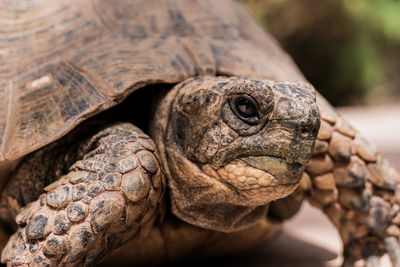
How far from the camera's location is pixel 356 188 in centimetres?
256

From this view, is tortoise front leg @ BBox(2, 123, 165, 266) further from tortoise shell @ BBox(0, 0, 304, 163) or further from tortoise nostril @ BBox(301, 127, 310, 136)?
tortoise nostril @ BBox(301, 127, 310, 136)

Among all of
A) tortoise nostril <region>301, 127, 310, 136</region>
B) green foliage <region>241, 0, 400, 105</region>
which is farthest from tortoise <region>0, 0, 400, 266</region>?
green foliage <region>241, 0, 400, 105</region>

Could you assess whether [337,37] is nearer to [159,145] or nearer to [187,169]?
[159,145]

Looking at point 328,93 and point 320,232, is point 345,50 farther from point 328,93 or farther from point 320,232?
point 320,232

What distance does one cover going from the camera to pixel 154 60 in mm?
2350

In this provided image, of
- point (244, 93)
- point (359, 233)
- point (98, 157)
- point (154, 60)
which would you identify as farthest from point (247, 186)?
point (359, 233)

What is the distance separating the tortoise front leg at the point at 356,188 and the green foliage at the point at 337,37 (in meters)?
10.1

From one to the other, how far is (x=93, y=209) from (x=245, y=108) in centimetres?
72

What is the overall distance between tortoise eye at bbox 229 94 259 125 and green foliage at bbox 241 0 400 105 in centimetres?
1069

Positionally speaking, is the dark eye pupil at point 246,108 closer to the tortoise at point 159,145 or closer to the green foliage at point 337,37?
the tortoise at point 159,145

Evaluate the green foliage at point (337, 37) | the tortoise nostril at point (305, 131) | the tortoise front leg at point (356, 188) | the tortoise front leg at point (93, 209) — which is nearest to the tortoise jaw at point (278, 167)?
the tortoise nostril at point (305, 131)

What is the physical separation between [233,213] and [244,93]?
686 mm

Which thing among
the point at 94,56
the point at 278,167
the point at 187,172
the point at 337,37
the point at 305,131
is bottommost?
the point at 337,37

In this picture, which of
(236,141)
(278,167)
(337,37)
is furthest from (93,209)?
(337,37)
